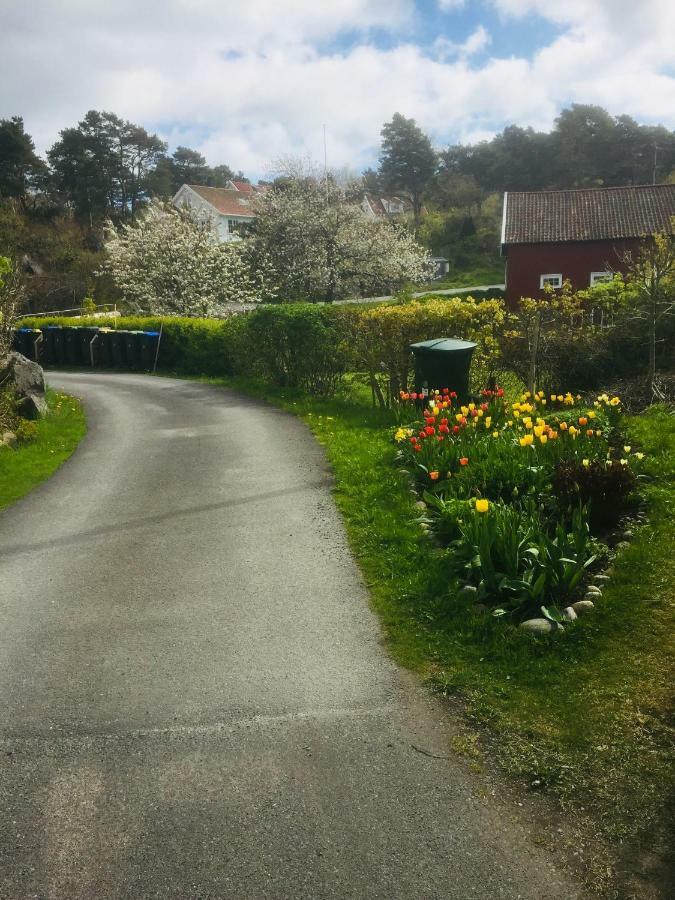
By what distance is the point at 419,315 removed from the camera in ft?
38.0

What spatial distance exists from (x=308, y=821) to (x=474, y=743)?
1020mm

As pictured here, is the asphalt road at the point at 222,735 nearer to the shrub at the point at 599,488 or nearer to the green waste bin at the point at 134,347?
the shrub at the point at 599,488

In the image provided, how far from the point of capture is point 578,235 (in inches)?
1339

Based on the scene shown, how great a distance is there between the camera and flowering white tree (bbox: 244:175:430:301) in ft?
96.0

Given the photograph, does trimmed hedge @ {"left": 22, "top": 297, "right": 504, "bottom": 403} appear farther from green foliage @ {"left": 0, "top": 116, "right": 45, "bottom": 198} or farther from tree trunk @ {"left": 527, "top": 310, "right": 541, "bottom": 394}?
green foliage @ {"left": 0, "top": 116, "right": 45, "bottom": 198}

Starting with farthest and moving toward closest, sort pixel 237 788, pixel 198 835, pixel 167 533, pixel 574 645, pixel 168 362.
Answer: pixel 168 362, pixel 167 533, pixel 574 645, pixel 237 788, pixel 198 835

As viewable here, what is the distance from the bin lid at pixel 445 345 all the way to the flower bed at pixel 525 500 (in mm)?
1701

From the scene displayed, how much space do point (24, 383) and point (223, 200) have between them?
54.4m

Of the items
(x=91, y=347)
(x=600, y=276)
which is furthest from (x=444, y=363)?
(x=600, y=276)

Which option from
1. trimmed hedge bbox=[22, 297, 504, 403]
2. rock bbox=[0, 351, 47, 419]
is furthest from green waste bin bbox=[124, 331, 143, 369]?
rock bbox=[0, 351, 47, 419]

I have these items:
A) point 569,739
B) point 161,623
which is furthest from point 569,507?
point 161,623

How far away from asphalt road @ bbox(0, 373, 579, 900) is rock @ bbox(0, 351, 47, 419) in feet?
20.2

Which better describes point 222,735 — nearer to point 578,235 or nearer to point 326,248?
point 326,248

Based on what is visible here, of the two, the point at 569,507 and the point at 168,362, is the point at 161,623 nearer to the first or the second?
the point at 569,507
